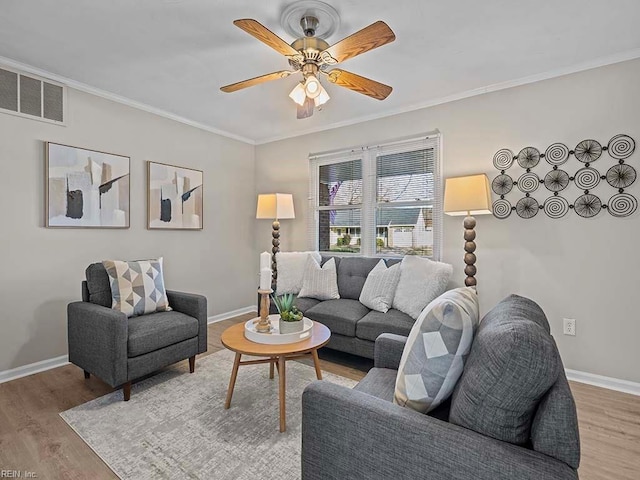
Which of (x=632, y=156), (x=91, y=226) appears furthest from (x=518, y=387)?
(x=91, y=226)

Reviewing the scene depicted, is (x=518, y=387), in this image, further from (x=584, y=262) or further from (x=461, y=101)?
(x=461, y=101)

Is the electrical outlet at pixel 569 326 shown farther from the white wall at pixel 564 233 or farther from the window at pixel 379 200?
the window at pixel 379 200

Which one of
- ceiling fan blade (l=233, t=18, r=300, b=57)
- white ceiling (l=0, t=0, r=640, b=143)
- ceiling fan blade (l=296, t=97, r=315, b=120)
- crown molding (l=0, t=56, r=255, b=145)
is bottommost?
ceiling fan blade (l=296, t=97, r=315, b=120)

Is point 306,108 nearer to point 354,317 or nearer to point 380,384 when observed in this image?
point 354,317

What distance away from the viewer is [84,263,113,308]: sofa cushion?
2605 millimetres

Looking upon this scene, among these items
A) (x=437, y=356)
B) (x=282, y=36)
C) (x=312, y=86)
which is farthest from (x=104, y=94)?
(x=437, y=356)

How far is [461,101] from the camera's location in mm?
3174

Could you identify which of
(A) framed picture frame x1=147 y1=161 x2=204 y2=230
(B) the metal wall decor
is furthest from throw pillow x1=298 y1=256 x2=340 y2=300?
(B) the metal wall decor

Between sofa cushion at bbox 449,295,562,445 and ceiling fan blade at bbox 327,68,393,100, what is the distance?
5.85ft

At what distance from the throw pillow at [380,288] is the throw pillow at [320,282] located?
0.36 m

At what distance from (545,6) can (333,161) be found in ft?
8.21

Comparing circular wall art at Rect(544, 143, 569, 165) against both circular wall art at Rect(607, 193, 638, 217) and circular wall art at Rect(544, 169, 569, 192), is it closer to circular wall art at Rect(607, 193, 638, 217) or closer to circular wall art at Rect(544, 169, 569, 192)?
circular wall art at Rect(544, 169, 569, 192)

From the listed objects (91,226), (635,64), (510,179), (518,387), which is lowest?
(518,387)

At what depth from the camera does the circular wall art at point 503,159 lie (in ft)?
9.56
